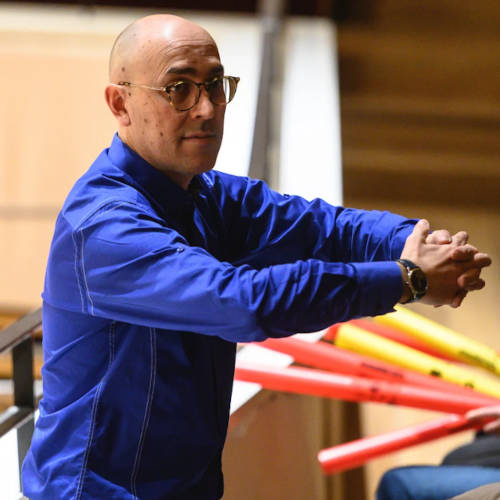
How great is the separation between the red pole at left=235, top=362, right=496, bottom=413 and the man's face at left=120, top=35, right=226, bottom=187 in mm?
852

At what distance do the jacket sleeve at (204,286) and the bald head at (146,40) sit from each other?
0.21 metres

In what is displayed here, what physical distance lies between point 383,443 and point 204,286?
52.5 inches

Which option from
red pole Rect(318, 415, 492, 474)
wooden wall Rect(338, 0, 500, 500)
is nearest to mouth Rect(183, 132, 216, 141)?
red pole Rect(318, 415, 492, 474)

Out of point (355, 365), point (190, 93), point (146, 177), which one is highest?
point (190, 93)

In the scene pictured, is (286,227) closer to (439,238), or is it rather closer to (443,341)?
(439,238)

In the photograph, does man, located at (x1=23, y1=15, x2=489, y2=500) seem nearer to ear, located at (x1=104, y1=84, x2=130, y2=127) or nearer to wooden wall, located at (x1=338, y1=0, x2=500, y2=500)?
ear, located at (x1=104, y1=84, x2=130, y2=127)

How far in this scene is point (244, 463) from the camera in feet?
6.34

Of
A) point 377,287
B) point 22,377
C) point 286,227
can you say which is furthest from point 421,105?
point 377,287

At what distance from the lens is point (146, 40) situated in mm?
1188

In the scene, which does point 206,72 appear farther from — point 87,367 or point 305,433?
point 305,433

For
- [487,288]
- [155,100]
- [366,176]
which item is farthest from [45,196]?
[155,100]

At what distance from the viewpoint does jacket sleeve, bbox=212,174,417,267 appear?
142cm

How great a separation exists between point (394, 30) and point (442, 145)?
2.80 ft

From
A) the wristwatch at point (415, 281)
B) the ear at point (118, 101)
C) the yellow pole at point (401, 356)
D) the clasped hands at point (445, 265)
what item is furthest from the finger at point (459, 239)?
the yellow pole at point (401, 356)
